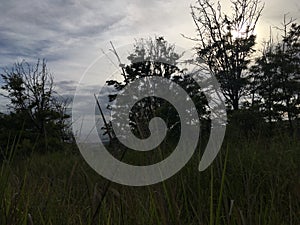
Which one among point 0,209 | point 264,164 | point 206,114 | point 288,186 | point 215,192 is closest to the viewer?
point 0,209

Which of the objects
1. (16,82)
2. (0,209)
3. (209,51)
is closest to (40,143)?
(16,82)

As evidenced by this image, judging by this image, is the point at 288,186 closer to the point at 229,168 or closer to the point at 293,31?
the point at 229,168

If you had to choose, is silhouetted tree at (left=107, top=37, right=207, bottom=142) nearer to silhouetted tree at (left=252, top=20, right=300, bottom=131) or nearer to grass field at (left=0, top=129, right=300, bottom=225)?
grass field at (left=0, top=129, right=300, bottom=225)

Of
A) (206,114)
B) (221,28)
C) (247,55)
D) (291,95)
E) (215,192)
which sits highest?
(221,28)

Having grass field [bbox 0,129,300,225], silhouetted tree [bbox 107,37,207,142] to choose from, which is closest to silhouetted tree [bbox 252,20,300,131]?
silhouetted tree [bbox 107,37,207,142]

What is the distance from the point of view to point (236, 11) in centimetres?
2208

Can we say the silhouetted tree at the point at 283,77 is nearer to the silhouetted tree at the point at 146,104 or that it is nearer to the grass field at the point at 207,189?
the silhouetted tree at the point at 146,104

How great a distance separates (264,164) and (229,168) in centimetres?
33

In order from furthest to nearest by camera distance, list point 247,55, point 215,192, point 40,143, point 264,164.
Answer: point 247,55, point 40,143, point 264,164, point 215,192

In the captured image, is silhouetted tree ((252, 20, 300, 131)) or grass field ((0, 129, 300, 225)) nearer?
grass field ((0, 129, 300, 225))

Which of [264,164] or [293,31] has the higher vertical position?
[293,31]

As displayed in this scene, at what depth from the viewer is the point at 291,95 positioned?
18.8 meters

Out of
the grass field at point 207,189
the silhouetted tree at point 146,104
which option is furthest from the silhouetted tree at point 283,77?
the grass field at point 207,189

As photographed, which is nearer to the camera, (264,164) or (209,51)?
(264,164)
